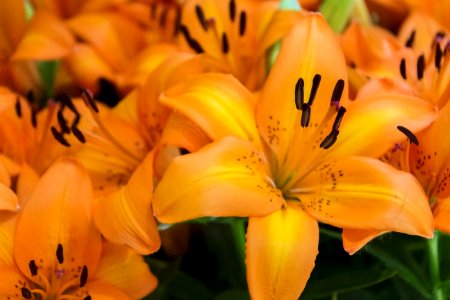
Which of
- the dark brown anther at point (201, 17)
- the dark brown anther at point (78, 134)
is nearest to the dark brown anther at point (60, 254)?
the dark brown anther at point (78, 134)

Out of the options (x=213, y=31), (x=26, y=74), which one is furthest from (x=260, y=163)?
(x=26, y=74)

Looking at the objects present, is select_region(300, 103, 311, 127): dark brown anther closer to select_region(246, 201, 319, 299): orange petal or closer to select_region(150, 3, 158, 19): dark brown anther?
select_region(246, 201, 319, 299): orange petal

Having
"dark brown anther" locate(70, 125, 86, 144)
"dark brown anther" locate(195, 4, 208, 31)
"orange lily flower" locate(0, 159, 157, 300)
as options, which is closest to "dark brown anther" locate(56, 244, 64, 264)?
"orange lily flower" locate(0, 159, 157, 300)

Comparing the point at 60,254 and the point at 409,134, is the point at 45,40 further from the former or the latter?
the point at 409,134

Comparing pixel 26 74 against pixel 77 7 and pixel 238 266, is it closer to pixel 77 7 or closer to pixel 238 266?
pixel 77 7

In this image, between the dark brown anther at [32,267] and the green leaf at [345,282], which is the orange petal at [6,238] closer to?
the dark brown anther at [32,267]

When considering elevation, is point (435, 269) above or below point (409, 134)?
below

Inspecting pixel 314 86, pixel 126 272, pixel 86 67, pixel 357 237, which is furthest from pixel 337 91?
pixel 86 67
